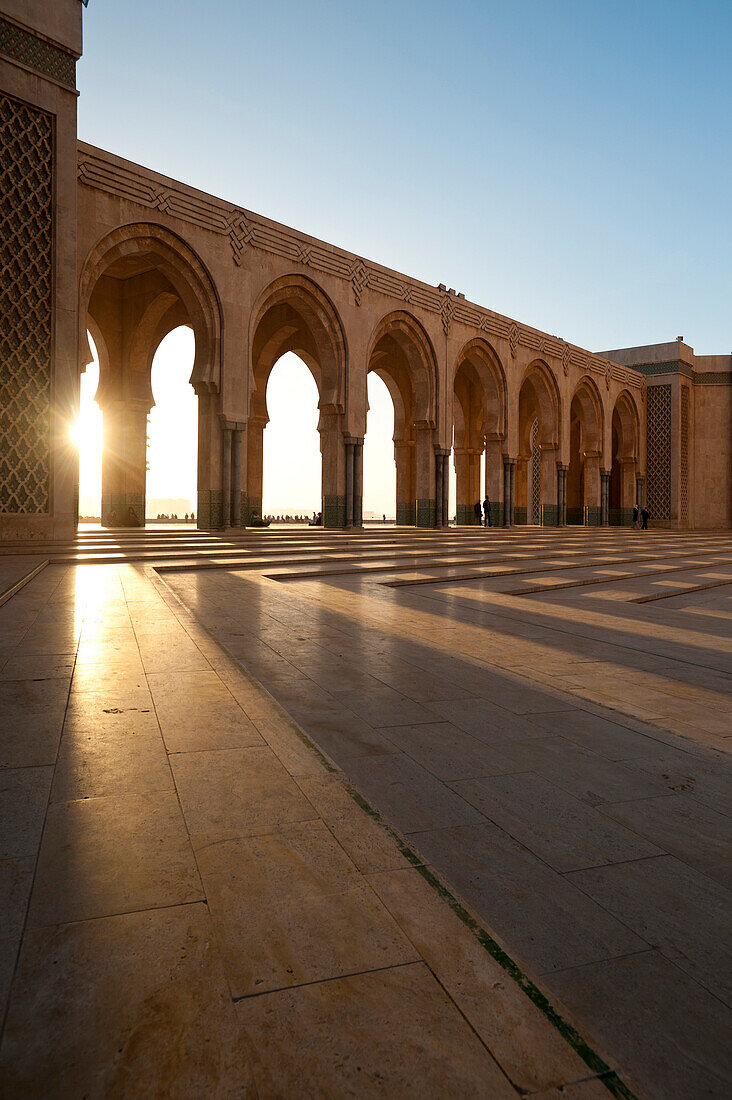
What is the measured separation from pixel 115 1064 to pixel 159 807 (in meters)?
0.90

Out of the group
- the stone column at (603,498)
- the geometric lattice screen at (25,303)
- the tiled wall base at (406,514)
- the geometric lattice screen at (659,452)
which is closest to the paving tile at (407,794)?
the geometric lattice screen at (25,303)

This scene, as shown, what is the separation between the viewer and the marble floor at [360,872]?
3.73 ft

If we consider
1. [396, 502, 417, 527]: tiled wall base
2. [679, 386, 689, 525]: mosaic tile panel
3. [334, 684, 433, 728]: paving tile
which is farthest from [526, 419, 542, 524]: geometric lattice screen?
[334, 684, 433, 728]: paving tile

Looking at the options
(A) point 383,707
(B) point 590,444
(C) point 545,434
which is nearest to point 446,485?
(C) point 545,434

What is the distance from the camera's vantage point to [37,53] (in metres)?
10.7

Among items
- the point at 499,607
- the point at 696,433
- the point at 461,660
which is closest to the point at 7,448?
the point at 499,607

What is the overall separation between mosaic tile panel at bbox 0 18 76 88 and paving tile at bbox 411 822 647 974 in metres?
13.0

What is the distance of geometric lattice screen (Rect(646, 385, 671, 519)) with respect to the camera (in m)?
29.5

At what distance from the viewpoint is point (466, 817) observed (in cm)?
201

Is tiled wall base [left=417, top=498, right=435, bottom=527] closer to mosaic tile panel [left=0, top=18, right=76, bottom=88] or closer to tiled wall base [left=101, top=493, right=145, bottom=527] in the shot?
tiled wall base [left=101, top=493, right=145, bottom=527]

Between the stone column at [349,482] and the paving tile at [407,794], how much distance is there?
15.6 metres

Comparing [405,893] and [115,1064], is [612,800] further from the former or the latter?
[115,1064]

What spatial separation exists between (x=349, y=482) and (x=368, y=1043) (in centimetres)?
1700

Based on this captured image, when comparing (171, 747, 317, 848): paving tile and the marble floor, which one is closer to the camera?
the marble floor
